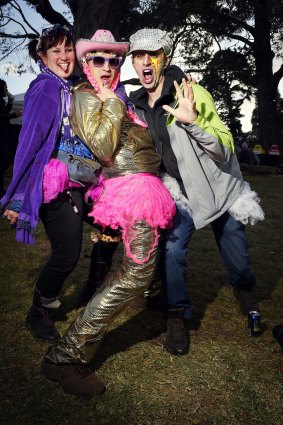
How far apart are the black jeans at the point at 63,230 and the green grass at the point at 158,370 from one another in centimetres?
62

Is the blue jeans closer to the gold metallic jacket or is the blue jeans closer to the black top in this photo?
the black top

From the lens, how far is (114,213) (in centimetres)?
238

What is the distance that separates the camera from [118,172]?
97.9 inches

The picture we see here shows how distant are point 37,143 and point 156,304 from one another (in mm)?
1865

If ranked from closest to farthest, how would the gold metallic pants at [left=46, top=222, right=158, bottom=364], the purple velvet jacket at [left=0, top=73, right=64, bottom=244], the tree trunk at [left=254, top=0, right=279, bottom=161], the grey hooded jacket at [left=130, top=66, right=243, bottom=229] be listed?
1. the gold metallic pants at [left=46, top=222, right=158, bottom=364]
2. the purple velvet jacket at [left=0, top=73, right=64, bottom=244]
3. the grey hooded jacket at [left=130, top=66, right=243, bottom=229]
4. the tree trunk at [left=254, top=0, right=279, bottom=161]

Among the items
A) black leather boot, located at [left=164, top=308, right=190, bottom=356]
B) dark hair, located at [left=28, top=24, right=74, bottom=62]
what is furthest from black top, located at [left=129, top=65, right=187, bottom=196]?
black leather boot, located at [left=164, top=308, right=190, bottom=356]

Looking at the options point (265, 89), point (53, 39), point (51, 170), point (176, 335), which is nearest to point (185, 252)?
point (176, 335)

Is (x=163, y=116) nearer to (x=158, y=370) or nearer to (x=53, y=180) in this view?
(x=53, y=180)

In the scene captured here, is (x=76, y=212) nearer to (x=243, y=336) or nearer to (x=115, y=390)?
(x=115, y=390)

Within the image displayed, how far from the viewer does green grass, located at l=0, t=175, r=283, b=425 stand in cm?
221

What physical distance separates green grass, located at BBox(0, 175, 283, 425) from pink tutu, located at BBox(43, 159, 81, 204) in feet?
3.72

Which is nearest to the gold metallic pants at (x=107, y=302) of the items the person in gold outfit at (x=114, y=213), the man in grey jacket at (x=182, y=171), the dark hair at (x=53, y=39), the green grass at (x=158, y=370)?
the person in gold outfit at (x=114, y=213)

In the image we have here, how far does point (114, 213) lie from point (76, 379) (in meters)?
1.01

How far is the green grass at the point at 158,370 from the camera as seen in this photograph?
2.21m
